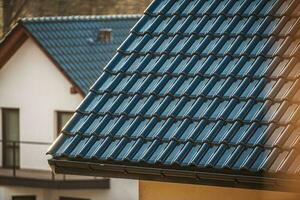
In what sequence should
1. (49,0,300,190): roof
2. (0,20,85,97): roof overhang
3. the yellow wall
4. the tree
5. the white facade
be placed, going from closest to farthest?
(49,0,300,190): roof
the yellow wall
(0,20,85,97): roof overhang
the white facade
the tree

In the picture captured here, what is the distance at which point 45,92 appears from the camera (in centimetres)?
3316

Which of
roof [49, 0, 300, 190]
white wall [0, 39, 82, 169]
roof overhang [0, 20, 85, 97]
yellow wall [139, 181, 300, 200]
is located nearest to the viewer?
roof [49, 0, 300, 190]

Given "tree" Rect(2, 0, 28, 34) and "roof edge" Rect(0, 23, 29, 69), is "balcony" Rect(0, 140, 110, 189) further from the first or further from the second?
"tree" Rect(2, 0, 28, 34)

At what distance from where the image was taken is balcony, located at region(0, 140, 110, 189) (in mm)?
32000

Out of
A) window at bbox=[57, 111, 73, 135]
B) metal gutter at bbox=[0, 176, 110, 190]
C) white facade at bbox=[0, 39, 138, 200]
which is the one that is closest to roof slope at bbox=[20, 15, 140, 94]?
white facade at bbox=[0, 39, 138, 200]

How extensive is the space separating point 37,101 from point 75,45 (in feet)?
6.85

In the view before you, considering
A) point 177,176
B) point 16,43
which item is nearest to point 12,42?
point 16,43

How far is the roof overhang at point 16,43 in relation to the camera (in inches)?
1256

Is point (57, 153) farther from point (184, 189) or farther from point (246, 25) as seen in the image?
point (246, 25)

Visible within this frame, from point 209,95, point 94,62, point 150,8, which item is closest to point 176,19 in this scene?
point 150,8

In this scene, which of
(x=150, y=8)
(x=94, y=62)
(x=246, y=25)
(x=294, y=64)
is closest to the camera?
(x=294, y=64)

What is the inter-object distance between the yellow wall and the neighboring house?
2044 centimetres

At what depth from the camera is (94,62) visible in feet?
105

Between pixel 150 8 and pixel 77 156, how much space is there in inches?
70.1
